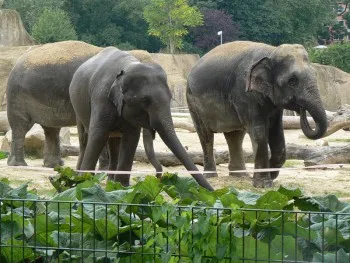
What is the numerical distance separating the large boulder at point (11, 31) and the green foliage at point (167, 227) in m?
34.0

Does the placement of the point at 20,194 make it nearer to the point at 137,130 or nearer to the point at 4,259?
the point at 4,259

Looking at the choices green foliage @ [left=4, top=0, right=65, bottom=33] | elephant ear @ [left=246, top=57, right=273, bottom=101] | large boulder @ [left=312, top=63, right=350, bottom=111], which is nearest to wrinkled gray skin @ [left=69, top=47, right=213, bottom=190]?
elephant ear @ [left=246, top=57, right=273, bottom=101]

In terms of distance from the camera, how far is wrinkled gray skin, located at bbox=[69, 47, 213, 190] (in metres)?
12.8

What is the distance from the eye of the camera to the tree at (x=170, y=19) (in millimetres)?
61344

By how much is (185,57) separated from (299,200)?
150 ft

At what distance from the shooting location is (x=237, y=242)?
6.46m

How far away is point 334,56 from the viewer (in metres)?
58.1

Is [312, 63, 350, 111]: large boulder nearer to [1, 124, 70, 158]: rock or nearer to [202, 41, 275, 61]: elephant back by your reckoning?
[1, 124, 70, 158]: rock

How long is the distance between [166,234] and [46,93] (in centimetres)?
1014

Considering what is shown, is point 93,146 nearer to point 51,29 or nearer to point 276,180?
point 276,180

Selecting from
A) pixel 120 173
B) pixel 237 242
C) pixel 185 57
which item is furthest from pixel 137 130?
pixel 185 57

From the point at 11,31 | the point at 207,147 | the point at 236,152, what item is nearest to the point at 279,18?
the point at 11,31

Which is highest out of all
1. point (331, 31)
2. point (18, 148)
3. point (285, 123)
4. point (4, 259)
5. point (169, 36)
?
point (4, 259)

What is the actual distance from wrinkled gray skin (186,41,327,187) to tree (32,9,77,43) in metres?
38.5
